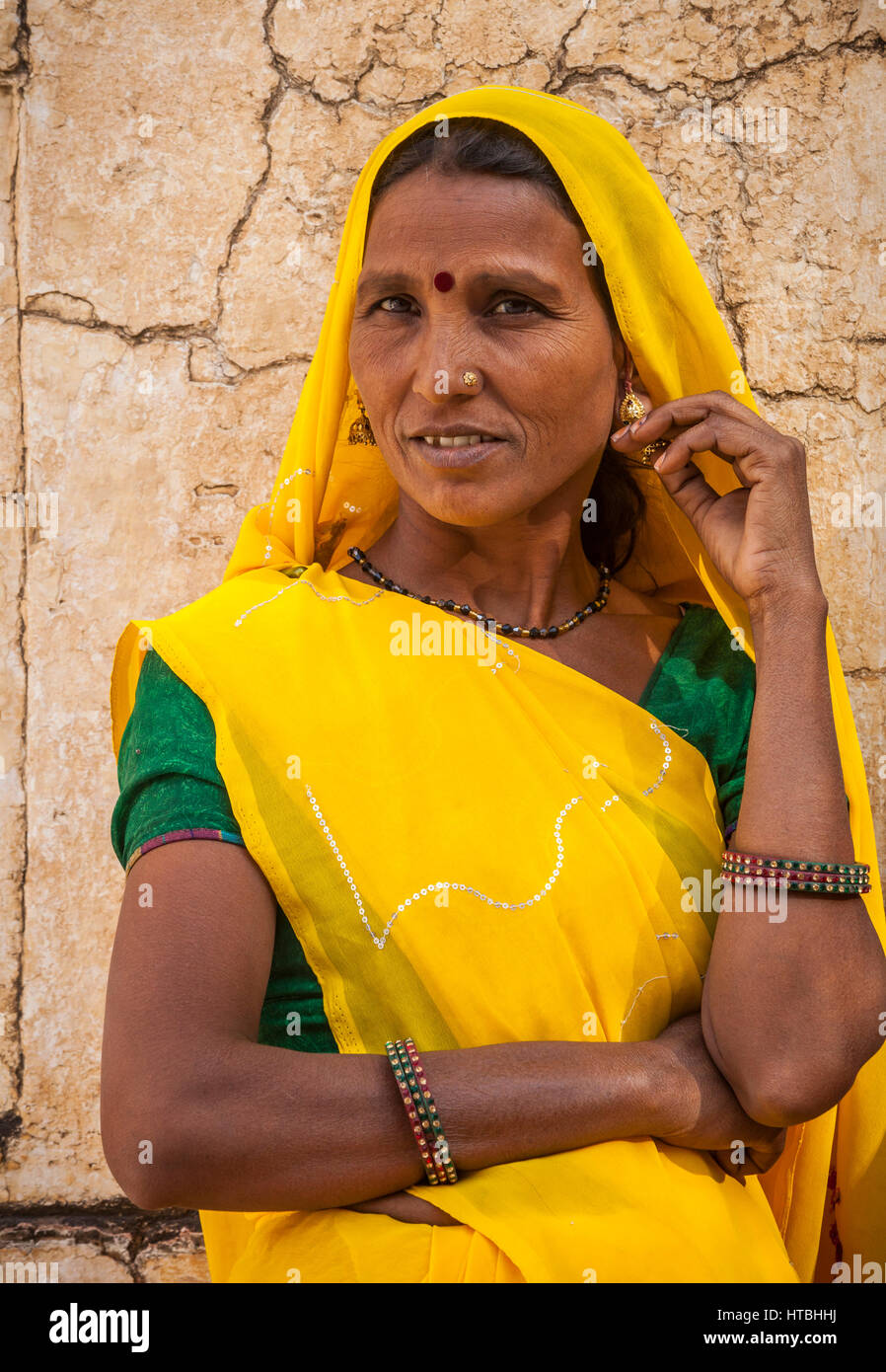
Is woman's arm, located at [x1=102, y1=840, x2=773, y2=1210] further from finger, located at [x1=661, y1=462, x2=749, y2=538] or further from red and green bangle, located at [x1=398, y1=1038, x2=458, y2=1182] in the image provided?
finger, located at [x1=661, y1=462, x2=749, y2=538]

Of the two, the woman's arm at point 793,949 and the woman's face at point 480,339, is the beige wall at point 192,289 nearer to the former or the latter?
the woman's face at point 480,339

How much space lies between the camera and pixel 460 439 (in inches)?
67.2

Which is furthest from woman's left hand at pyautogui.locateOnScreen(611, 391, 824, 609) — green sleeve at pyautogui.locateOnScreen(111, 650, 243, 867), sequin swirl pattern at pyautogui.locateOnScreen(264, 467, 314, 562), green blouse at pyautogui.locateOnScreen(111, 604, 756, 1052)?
green sleeve at pyautogui.locateOnScreen(111, 650, 243, 867)

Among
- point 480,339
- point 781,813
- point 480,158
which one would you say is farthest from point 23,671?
point 781,813

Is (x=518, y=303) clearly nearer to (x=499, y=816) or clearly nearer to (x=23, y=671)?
(x=499, y=816)

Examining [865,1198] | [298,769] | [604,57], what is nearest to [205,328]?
[604,57]

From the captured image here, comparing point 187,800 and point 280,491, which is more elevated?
point 280,491

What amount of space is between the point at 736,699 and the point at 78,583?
1.28 meters

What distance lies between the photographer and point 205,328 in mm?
2449

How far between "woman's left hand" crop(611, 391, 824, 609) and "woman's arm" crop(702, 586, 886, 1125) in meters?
0.11

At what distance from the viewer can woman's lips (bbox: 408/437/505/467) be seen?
67.1 inches

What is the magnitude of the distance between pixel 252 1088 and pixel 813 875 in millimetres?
750

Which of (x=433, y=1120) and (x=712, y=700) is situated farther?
(x=712, y=700)

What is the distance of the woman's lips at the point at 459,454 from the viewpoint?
171cm
